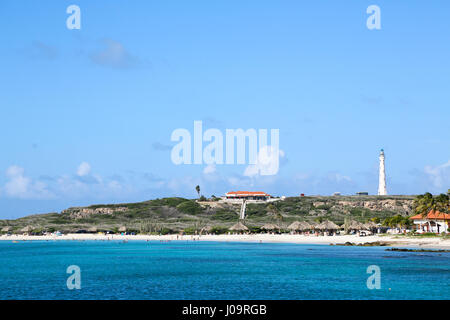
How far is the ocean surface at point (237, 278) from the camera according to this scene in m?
37.4

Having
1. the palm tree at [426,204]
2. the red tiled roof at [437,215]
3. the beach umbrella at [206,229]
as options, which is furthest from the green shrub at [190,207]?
the palm tree at [426,204]

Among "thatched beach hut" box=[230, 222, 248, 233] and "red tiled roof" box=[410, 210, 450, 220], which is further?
"thatched beach hut" box=[230, 222, 248, 233]

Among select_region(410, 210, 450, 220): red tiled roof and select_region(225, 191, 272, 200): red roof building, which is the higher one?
select_region(225, 191, 272, 200): red roof building

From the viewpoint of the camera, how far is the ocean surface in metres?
37.4

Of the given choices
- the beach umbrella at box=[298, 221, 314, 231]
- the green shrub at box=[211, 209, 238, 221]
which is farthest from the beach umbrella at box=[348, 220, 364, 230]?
the green shrub at box=[211, 209, 238, 221]

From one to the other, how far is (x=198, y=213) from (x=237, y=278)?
115 meters

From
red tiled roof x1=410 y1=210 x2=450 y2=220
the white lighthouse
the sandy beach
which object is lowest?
the sandy beach

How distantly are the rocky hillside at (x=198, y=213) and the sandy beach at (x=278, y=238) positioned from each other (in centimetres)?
737

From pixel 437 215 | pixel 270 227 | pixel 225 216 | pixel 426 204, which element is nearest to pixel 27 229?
pixel 225 216

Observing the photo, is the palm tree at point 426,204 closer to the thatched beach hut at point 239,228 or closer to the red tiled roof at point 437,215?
the red tiled roof at point 437,215

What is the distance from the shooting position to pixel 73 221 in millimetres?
155750

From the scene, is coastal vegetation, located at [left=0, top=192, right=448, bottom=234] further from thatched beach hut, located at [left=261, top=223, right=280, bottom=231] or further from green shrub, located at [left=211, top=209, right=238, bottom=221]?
thatched beach hut, located at [left=261, top=223, right=280, bottom=231]

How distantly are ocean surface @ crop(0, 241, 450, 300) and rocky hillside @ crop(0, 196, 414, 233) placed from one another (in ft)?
231

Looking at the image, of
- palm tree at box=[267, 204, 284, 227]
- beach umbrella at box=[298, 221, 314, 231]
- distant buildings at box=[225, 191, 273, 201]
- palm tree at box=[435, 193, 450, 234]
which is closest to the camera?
palm tree at box=[435, 193, 450, 234]
